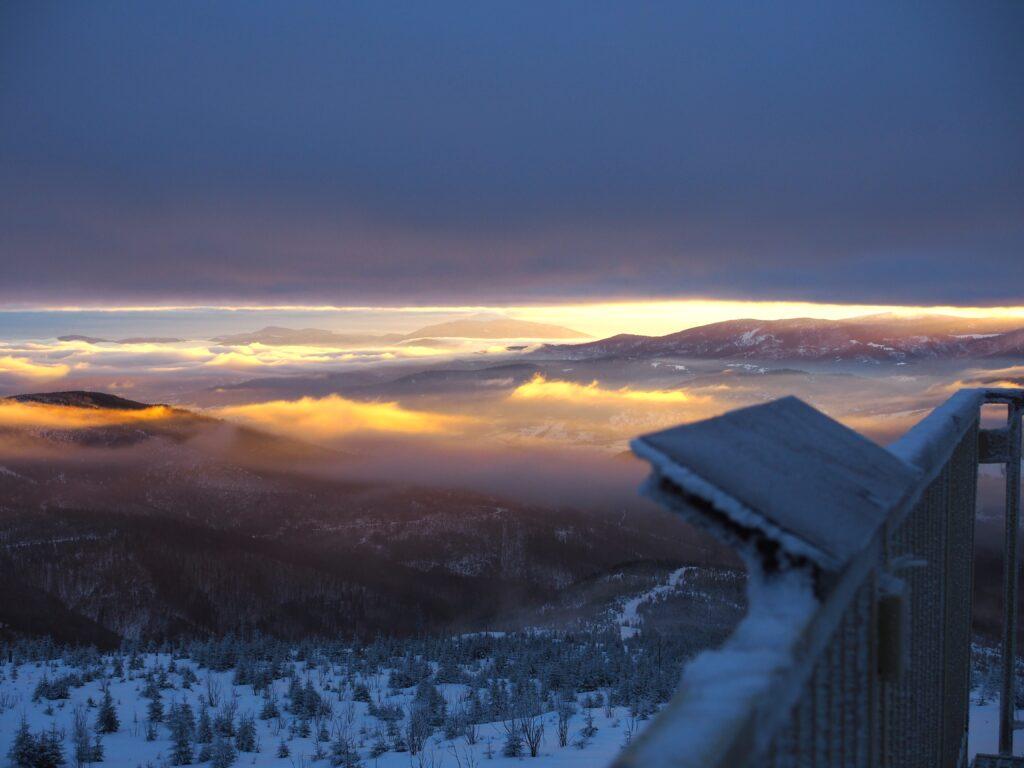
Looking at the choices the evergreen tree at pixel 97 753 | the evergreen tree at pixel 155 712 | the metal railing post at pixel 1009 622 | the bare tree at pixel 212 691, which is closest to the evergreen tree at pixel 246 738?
the evergreen tree at pixel 97 753

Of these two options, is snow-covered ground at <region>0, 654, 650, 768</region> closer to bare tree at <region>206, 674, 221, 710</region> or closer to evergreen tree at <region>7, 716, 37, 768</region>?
bare tree at <region>206, 674, 221, 710</region>

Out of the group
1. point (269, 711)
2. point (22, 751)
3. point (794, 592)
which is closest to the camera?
point (794, 592)

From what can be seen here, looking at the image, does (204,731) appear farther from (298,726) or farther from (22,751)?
(22,751)

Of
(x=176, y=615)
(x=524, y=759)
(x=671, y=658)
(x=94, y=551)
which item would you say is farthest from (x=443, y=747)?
(x=94, y=551)

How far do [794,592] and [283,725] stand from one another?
10.6 metres

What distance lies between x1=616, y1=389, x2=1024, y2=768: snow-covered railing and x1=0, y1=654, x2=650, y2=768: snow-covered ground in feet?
22.2

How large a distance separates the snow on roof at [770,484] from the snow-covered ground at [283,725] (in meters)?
7.43

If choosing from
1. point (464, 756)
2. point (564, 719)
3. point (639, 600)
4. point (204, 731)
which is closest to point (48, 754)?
point (204, 731)

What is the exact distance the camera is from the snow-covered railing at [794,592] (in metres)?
1.14

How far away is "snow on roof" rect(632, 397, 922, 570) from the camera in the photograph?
1388mm

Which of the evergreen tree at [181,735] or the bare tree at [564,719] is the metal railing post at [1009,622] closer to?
the bare tree at [564,719]

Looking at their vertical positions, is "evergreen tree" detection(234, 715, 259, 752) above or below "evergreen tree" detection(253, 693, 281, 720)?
above

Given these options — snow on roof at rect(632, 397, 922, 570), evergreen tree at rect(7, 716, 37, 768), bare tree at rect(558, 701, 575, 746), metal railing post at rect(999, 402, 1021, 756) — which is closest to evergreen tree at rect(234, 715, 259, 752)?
evergreen tree at rect(7, 716, 37, 768)

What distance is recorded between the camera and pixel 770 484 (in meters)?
1.46
